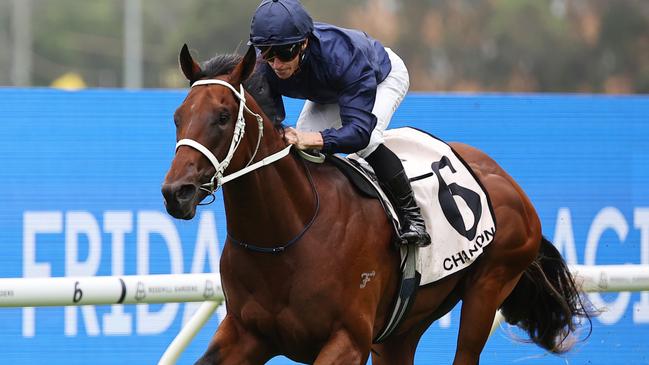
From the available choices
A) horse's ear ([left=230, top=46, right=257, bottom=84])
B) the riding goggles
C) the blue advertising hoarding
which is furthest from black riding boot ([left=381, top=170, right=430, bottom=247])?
the blue advertising hoarding

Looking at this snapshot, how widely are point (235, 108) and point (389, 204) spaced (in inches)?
34.5

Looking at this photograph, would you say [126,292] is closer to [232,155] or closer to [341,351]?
[341,351]


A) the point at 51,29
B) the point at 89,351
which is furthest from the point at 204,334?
the point at 51,29

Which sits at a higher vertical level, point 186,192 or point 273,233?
point 186,192

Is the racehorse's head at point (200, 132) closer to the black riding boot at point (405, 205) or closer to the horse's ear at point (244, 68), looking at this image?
the horse's ear at point (244, 68)

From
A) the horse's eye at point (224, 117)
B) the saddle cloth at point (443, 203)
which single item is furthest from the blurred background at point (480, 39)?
the horse's eye at point (224, 117)

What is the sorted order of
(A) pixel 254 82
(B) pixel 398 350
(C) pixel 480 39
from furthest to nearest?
(C) pixel 480 39
(B) pixel 398 350
(A) pixel 254 82

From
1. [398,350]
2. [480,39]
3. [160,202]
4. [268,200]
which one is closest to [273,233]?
[268,200]

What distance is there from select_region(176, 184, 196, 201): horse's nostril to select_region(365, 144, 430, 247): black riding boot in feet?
3.42

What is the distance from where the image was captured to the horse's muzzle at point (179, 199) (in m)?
3.53

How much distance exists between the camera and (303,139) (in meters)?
4.14

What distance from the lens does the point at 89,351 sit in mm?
5559

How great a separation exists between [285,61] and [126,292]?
1.27 m

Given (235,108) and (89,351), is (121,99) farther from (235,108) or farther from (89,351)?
(235,108)
